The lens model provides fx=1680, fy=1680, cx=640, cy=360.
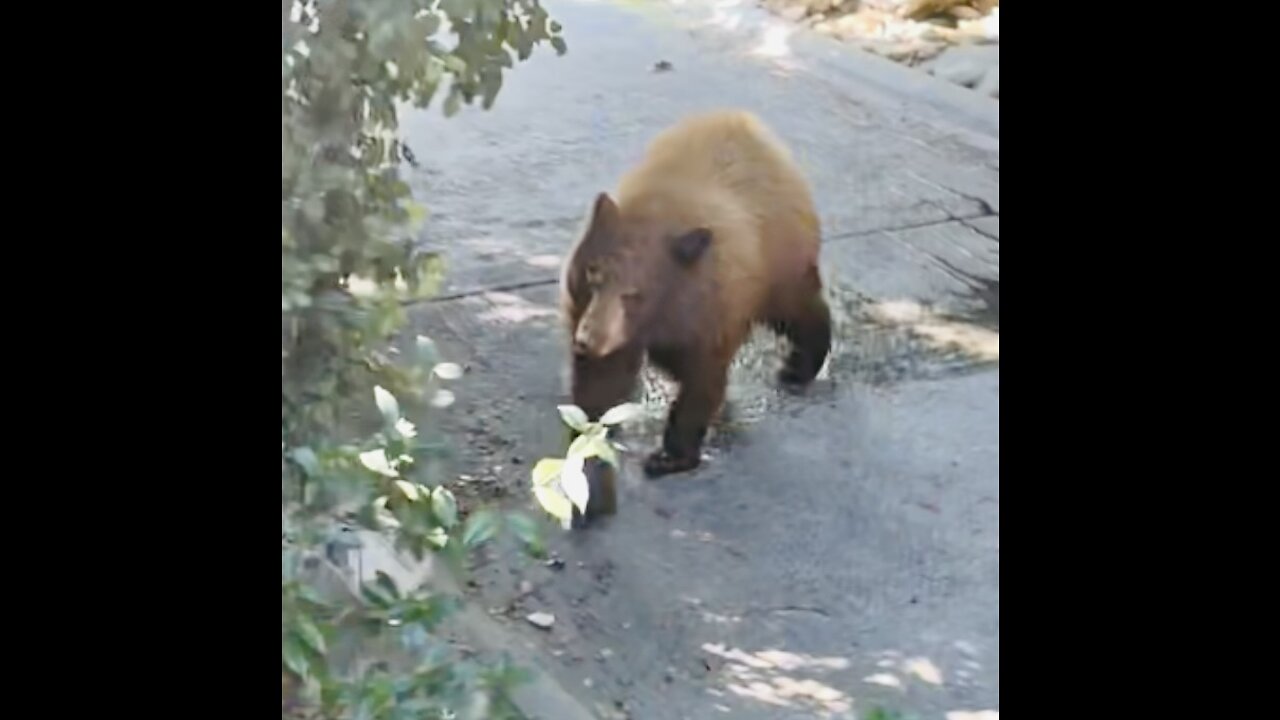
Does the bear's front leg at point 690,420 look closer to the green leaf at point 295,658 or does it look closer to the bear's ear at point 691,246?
the bear's ear at point 691,246

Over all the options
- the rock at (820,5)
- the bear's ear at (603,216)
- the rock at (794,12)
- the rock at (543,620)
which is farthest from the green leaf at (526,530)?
the rock at (820,5)

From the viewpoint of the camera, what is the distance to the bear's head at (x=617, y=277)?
215 centimetres

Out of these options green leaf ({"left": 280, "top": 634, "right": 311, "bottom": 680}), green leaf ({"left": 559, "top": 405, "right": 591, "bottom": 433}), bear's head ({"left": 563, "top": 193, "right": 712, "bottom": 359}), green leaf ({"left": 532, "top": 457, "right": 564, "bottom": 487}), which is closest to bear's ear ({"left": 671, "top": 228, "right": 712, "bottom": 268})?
bear's head ({"left": 563, "top": 193, "right": 712, "bottom": 359})

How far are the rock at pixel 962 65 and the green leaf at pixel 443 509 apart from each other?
70cm

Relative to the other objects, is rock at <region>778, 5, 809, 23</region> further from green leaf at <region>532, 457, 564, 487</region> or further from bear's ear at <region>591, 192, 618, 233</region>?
green leaf at <region>532, 457, 564, 487</region>

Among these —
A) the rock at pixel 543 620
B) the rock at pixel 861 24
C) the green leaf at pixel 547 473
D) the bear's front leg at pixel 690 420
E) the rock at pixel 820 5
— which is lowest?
the rock at pixel 543 620

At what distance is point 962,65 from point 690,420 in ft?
1.96

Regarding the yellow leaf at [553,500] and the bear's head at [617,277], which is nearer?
the yellow leaf at [553,500]

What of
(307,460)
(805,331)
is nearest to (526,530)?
(307,460)

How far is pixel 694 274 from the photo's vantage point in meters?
2.23
